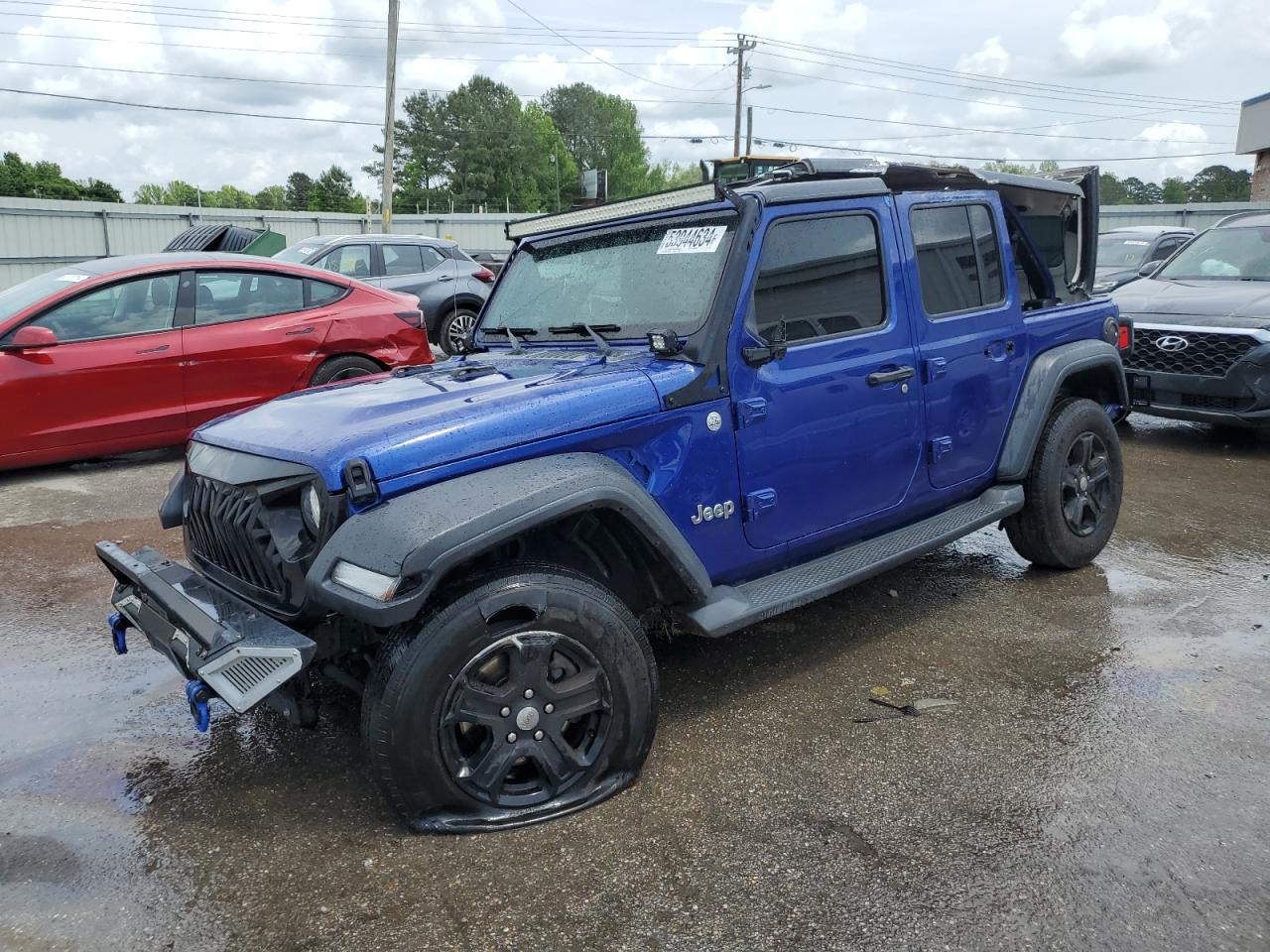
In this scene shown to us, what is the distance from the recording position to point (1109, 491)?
502 cm

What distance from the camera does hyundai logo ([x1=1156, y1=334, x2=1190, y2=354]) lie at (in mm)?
7617

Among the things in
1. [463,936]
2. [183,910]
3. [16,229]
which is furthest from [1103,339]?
[16,229]

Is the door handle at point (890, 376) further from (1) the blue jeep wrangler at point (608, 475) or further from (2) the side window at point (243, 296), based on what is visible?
(2) the side window at point (243, 296)

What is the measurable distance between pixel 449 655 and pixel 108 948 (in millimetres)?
1067

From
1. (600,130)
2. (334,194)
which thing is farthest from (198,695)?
(600,130)

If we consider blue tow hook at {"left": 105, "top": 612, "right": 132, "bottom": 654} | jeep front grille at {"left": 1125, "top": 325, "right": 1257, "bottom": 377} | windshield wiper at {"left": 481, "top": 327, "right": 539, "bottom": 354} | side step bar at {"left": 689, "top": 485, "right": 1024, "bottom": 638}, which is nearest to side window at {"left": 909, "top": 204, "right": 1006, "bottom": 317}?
side step bar at {"left": 689, "top": 485, "right": 1024, "bottom": 638}

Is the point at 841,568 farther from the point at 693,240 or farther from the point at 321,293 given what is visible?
the point at 321,293

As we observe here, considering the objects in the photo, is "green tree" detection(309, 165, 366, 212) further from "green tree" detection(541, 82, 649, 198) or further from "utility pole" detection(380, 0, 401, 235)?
"utility pole" detection(380, 0, 401, 235)

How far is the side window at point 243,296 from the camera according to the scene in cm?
739

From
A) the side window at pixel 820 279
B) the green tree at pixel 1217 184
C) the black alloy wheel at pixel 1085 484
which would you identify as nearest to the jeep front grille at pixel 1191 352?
the black alloy wheel at pixel 1085 484

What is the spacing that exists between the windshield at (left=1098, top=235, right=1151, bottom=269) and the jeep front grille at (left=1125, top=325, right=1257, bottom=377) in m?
4.96

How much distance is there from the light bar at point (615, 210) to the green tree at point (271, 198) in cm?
10605

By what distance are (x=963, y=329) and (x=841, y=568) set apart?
128 centimetres

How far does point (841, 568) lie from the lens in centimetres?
372
